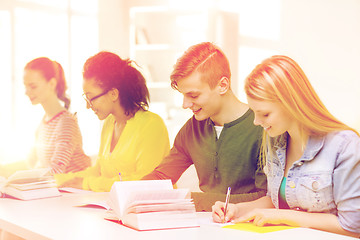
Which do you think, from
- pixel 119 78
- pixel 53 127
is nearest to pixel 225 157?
pixel 119 78

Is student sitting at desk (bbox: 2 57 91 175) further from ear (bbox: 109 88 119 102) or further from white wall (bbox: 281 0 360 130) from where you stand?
white wall (bbox: 281 0 360 130)

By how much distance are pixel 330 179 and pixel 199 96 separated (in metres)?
0.63

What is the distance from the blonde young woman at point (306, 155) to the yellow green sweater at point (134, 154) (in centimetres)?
77

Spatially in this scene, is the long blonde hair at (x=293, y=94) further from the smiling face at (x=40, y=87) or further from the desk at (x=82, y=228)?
the smiling face at (x=40, y=87)

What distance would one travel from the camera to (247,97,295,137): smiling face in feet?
4.85

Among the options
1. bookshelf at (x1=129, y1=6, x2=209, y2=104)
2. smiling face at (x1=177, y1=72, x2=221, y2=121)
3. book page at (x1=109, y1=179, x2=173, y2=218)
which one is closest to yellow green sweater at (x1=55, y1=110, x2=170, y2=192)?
smiling face at (x1=177, y1=72, x2=221, y2=121)

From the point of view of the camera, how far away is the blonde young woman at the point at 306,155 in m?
1.41

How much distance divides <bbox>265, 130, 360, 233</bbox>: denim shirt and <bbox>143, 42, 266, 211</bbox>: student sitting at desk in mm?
297

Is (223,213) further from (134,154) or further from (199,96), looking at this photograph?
(134,154)

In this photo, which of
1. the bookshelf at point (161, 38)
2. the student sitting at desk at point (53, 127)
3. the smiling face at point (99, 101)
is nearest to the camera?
the smiling face at point (99, 101)

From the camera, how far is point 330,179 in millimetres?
1442

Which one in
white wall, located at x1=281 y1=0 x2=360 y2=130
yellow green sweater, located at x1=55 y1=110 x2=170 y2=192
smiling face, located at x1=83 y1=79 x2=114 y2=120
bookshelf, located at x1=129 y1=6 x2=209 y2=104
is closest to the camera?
yellow green sweater, located at x1=55 y1=110 x2=170 y2=192

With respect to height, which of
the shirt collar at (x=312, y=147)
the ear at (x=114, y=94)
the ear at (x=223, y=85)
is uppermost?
the ear at (x=223, y=85)

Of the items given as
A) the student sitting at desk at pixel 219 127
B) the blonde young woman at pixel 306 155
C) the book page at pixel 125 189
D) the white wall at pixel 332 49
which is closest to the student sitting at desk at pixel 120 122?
the student sitting at desk at pixel 219 127
